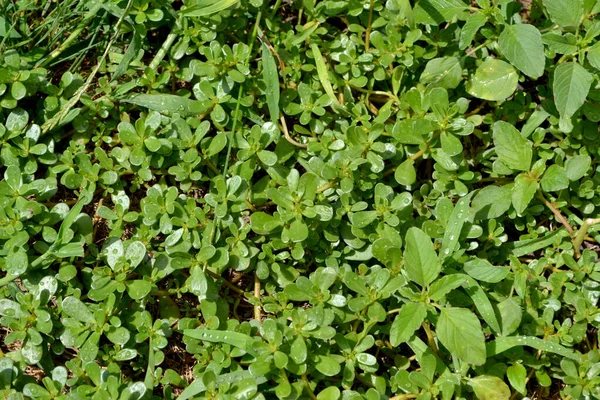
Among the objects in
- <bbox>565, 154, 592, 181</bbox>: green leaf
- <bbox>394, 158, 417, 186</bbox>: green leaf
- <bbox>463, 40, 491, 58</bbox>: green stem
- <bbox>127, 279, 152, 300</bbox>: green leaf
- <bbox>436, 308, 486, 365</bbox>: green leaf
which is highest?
<bbox>463, 40, 491, 58</bbox>: green stem

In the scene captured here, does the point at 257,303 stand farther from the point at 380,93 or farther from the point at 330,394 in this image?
the point at 380,93

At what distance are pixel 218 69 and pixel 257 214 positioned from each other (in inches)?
26.0

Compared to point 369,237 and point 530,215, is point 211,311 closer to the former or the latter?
point 369,237

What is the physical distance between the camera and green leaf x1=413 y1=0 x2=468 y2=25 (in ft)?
9.30

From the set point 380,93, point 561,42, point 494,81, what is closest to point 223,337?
point 380,93

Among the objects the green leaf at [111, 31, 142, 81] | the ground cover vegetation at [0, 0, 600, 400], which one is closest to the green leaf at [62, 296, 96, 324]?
the ground cover vegetation at [0, 0, 600, 400]

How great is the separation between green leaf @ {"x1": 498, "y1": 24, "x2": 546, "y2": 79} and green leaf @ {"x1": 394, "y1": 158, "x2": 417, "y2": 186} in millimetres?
565

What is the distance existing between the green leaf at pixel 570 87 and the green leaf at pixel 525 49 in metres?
0.09

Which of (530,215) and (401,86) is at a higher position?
(401,86)

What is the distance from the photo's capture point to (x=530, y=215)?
288 centimetres

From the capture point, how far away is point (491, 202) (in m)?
2.78

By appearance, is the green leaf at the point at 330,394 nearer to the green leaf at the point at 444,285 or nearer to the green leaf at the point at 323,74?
the green leaf at the point at 444,285

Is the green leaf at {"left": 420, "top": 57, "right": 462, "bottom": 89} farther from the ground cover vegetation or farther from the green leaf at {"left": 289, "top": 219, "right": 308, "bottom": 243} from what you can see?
the green leaf at {"left": 289, "top": 219, "right": 308, "bottom": 243}

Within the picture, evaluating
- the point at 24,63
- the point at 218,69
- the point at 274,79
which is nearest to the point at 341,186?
the point at 274,79
